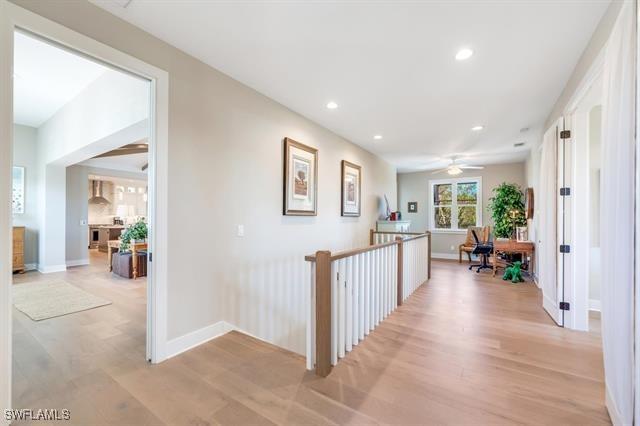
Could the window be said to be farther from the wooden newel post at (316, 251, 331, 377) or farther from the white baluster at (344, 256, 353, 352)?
the wooden newel post at (316, 251, 331, 377)

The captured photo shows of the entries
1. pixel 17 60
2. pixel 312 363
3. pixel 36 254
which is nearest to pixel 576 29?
pixel 312 363

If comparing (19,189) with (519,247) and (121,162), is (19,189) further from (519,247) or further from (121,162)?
(519,247)

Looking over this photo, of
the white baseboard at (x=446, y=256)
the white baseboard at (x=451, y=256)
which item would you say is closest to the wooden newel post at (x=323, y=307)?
the white baseboard at (x=451, y=256)

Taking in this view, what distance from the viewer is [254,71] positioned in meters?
2.74

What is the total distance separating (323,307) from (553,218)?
297 cm

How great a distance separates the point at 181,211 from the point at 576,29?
351 cm

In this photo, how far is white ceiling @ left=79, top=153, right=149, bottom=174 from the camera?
6.64 metres

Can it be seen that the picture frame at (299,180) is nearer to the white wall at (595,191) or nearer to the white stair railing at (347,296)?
the white stair railing at (347,296)

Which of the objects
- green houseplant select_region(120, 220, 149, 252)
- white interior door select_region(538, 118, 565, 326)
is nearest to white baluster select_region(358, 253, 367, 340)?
white interior door select_region(538, 118, 565, 326)

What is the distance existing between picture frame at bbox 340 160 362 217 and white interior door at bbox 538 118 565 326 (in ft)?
Result: 9.44

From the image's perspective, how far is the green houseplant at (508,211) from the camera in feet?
20.4

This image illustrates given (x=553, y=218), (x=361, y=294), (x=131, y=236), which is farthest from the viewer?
(x=131, y=236)

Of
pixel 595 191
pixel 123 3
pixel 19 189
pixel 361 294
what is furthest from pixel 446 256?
pixel 19 189

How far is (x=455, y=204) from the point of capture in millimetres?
7969
